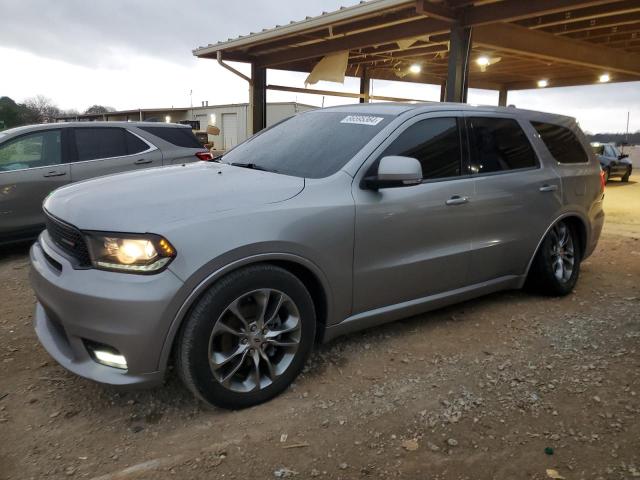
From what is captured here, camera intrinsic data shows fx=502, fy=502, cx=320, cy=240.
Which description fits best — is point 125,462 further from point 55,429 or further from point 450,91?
point 450,91

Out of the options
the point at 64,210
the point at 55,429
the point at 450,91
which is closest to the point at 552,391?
the point at 55,429

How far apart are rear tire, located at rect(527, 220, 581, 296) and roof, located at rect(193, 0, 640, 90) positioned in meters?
3.94

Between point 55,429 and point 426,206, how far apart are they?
2568 millimetres

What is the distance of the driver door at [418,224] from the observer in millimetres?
3170

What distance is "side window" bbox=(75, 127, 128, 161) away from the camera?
656 centimetres

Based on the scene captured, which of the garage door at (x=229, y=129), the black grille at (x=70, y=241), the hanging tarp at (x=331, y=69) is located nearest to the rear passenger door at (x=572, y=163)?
the black grille at (x=70, y=241)

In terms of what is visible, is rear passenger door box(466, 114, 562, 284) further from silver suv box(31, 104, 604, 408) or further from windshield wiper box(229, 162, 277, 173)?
windshield wiper box(229, 162, 277, 173)

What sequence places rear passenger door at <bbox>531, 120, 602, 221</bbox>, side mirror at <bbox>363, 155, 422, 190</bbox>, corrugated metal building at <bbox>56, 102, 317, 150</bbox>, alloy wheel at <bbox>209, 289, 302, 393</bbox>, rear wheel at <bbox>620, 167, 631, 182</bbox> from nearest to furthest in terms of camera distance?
alloy wheel at <bbox>209, 289, 302, 393</bbox> → side mirror at <bbox>363, 155, 422, 190</bbox> → rear passenger door at <bbox>531, 120, 602, 221</bbox> → rear wheel at <bbox>620, 167, 631, 182</bbox> → corrugated metal building at <bbox>56, 102, 317, 150</bbox>

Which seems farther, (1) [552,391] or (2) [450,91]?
(2) [450,91]

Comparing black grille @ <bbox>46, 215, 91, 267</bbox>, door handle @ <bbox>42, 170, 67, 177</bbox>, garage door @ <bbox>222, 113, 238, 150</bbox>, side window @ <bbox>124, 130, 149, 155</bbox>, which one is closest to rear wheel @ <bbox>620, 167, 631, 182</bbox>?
side window @ <bbox>124, 130, 149, 155</bbox>

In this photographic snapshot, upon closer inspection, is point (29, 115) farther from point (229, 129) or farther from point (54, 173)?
point (54, 173)

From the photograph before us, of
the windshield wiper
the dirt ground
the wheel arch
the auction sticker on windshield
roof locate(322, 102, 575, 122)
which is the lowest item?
the dirt ground

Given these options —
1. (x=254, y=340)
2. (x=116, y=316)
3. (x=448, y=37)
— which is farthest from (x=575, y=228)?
(x=448, y=37)

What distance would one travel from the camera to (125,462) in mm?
2367
